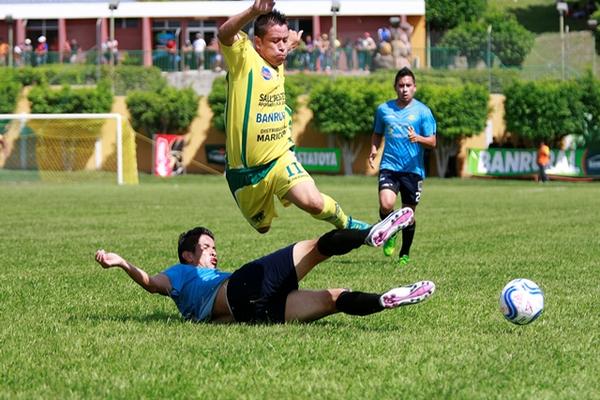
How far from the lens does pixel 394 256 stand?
44.6ft

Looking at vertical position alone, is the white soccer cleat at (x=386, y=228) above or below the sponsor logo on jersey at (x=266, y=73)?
below

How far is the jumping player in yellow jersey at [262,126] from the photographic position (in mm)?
8609

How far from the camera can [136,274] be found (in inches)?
303

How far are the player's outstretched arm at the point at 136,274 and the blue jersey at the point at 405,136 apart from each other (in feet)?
19.1

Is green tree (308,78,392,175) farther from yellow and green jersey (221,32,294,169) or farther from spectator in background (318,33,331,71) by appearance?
yellow and green jersey (221,32,294,169)

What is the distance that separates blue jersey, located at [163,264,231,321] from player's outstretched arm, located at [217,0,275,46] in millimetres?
1679

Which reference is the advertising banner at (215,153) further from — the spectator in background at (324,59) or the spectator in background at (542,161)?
the spectator in background at (542,161)

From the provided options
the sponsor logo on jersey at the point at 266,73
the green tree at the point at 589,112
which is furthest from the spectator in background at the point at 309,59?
the sponsor logo on jersey at the point at 266,73

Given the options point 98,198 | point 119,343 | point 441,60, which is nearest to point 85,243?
point 119,343

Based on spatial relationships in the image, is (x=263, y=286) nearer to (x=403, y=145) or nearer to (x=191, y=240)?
(x=191, y=240)

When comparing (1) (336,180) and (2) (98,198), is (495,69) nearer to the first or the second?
(1) (336,180)

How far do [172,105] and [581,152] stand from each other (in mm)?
16141

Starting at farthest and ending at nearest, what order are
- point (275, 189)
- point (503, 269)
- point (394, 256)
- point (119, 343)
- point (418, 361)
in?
point (394, 256) < point (503, 269) < point (275, 189) < point (119, 343) < point (418, 361)

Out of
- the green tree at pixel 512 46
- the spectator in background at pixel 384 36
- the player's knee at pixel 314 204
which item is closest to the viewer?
the player's knee at pixel 314 204
